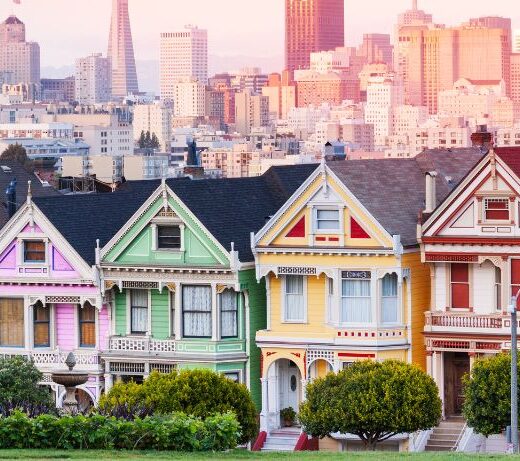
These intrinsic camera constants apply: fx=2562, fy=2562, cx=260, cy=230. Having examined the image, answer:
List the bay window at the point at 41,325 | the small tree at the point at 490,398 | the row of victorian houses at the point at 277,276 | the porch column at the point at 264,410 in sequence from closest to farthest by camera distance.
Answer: the small tree at the point at 490,398 → the row of victorian houses at the point at 277,276 → the porch column at the point at 264,410 → the bay window at the point at 41,325

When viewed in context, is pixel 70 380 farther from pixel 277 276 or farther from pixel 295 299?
pixel 295 299

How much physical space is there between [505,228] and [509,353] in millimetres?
2547

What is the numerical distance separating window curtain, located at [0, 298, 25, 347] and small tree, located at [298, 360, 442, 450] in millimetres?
8061

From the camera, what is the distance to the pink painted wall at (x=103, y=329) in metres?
49.6

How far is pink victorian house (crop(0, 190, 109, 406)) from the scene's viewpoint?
163 feet

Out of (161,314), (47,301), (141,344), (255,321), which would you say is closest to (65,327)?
(47,301)

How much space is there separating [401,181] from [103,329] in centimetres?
645

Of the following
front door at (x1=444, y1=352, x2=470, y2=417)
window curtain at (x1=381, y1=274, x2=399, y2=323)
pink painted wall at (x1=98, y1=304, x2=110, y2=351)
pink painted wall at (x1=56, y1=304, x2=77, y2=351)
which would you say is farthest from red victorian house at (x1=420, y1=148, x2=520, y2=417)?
pink painted wall at (x1=56, y1=304, x2=77, y2=351)

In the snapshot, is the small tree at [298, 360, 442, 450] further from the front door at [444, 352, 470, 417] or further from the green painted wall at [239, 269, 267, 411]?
the green painted wall at [239, 269, 267, 411]

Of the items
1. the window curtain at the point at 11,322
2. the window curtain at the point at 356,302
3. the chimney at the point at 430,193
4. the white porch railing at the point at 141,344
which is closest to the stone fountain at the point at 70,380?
the white porch railing at the point at 141,344

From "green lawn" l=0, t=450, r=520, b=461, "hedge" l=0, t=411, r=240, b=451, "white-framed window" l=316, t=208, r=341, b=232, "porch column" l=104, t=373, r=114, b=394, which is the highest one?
"white-framed window" l=316, t=208, r=341, b=232

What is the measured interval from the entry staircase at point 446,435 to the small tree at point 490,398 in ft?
6.63

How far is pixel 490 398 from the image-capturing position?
4325 centimetres

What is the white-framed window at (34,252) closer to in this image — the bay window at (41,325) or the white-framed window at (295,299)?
the bay window at (41,325)
